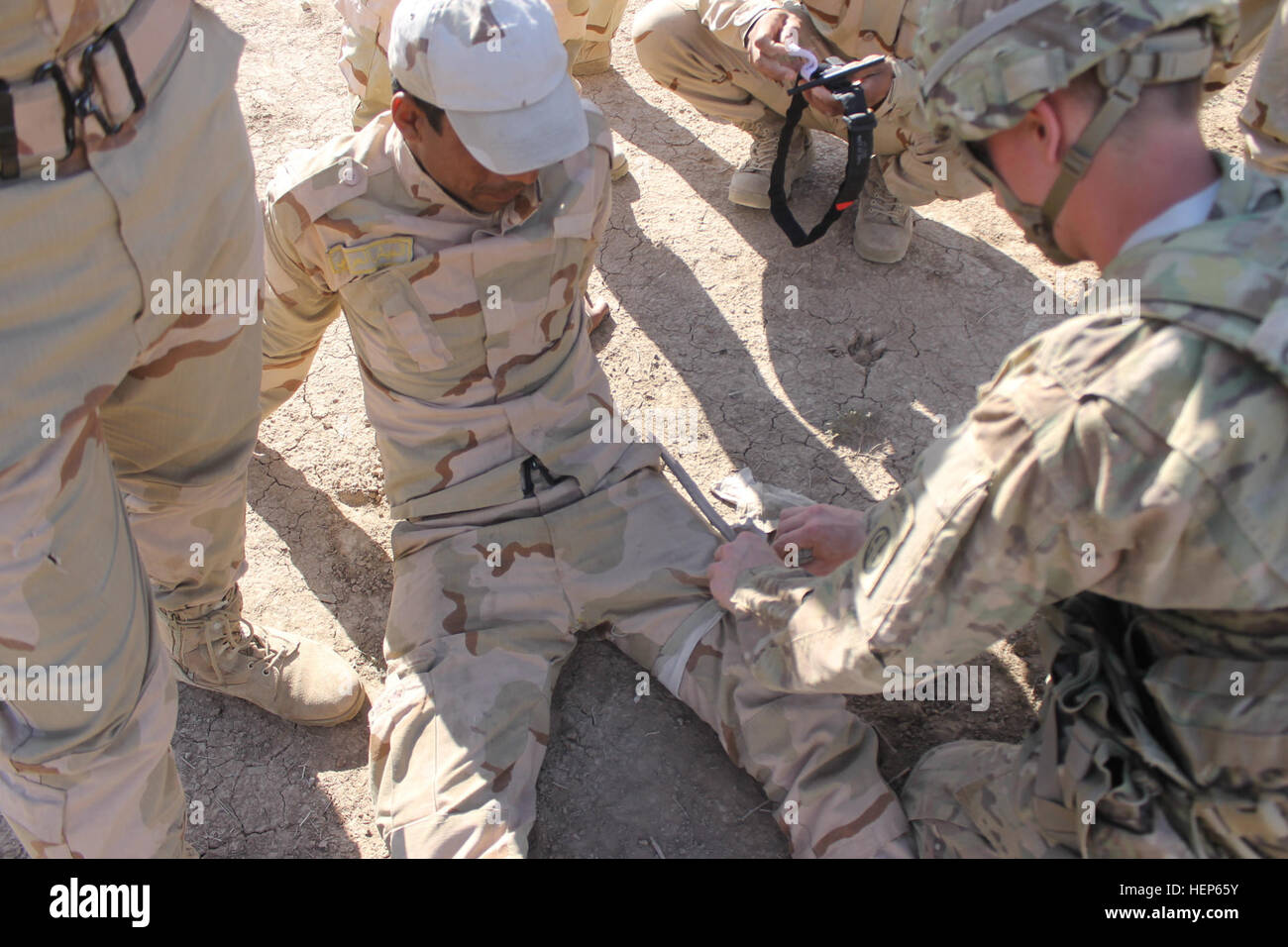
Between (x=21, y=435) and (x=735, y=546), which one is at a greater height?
(x=21, y=435)

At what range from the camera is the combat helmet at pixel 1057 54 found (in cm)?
142

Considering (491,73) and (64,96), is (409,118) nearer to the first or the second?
(491,73)

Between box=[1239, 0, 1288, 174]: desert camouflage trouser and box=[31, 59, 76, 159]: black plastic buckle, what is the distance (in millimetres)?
2847

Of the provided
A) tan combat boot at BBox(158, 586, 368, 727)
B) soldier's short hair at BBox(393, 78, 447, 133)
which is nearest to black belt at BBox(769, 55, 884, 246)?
soldier's short hair at BBox(393, 78, 447, 133)

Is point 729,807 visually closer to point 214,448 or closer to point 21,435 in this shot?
point 214,448

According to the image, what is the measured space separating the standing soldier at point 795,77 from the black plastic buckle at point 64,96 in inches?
90.9

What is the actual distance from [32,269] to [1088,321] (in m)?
1.56

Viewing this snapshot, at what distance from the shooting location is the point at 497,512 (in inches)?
101

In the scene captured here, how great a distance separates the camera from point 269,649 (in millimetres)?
2570

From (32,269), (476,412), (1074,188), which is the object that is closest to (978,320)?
(476,412)

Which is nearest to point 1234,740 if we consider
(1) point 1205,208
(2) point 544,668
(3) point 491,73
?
(1) point 1205,208

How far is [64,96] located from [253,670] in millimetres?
1449

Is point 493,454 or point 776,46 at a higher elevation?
point 776,46

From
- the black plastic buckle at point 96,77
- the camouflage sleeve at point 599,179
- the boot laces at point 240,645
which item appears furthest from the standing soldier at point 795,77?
the boot laces at point 240,645
